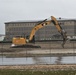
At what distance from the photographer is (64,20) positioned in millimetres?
174625

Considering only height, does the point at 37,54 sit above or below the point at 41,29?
below

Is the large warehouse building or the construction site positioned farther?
the large warehouse building

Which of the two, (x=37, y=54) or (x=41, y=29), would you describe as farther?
(x=41, y=29)

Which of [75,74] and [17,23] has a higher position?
[17,23]

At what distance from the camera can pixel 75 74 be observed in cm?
1443

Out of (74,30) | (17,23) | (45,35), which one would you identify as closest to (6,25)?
(17,23)

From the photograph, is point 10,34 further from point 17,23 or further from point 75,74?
point 75,74

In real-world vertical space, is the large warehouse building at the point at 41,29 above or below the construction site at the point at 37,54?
above

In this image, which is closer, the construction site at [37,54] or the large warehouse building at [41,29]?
the construction site at [37,54]

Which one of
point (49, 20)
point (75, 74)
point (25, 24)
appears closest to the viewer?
point (75, 74)

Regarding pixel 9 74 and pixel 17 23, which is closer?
pixel 9 74

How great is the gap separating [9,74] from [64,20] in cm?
16073

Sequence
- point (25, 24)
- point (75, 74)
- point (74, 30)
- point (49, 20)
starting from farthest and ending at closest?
1. point (25, 24)
2. point (74, 30)
3. point (49, 20)
4. point (75, 74)

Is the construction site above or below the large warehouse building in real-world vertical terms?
below
